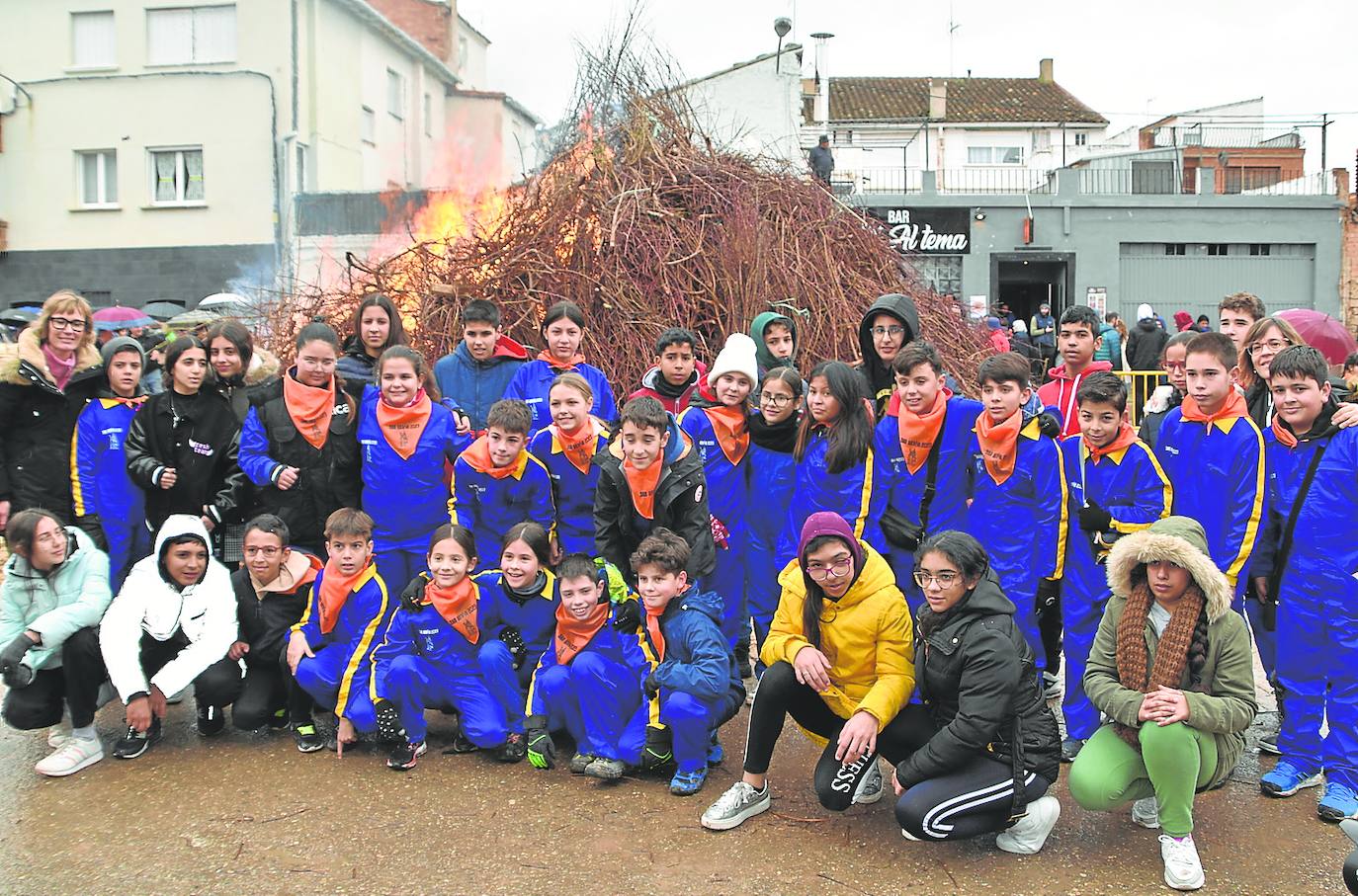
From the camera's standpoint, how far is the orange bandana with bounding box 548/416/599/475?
5176mm

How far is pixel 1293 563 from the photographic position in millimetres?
4129

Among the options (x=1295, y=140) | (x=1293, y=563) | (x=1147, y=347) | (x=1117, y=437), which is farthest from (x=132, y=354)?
(x=1295, y=140)

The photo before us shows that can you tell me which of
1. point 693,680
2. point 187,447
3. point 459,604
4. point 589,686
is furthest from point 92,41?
point 693,680

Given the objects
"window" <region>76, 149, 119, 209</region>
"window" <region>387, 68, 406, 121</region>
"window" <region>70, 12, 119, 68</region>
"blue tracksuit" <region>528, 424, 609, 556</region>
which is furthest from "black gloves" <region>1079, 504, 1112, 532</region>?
"window" <region>70, 12, 119, 68</region>

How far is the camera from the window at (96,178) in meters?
23.0

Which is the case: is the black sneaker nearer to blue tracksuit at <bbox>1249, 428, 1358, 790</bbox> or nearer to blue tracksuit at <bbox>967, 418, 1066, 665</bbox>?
blue tracksuit at <bbox>967, 418, 1066, 665</bbox>

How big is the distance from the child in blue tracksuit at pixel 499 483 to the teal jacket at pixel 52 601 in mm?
1630

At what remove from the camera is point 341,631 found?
4859 mm

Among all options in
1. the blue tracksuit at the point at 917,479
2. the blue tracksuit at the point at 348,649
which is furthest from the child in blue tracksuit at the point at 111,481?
the blue tracksuit at the point at 917,479

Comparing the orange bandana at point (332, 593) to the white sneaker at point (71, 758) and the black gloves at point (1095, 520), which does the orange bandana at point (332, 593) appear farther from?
the black gloves at point (1095, 520)

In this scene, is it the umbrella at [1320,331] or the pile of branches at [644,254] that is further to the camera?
the pile of branches at [644,254]

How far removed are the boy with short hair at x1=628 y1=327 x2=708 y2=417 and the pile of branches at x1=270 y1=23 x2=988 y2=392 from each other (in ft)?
6.94

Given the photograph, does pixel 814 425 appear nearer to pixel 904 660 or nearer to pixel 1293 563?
pixel 904 660

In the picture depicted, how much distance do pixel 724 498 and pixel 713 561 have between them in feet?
2.08
